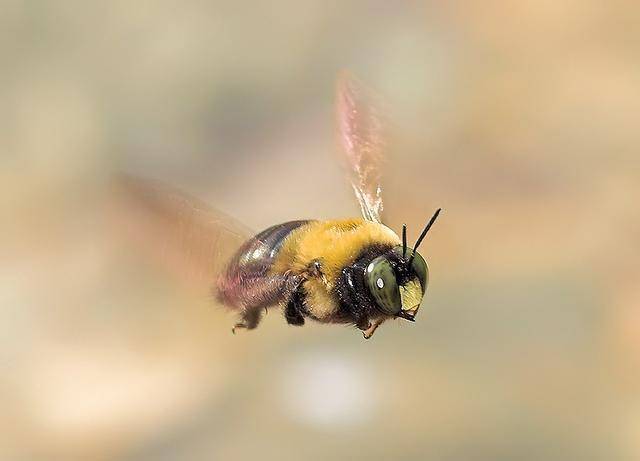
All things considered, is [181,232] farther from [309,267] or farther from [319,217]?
[319,217]

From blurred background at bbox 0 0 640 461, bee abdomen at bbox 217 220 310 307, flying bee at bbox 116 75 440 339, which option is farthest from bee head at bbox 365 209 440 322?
blurred background at bbox 0 0 640 461

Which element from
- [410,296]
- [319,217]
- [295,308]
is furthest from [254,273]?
[319,217]

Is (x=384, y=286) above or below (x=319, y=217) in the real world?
above

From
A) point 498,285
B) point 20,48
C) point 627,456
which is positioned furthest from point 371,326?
point 20,48

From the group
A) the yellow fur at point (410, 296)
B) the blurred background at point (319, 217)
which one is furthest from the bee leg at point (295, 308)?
the blurred background at point (319, 217)

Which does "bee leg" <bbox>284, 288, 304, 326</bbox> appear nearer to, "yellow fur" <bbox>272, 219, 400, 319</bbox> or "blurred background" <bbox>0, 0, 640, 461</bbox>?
"yellow fur" <bbox>272, 219, 400, 319</bbox>
